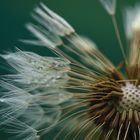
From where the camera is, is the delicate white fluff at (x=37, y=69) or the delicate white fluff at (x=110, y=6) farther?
the delicate white fluff at (x=110, y=6)

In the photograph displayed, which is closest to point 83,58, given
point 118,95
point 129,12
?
point 118,95

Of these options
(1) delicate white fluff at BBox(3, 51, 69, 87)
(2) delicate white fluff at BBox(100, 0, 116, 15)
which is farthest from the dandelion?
(2) delicate white fluff at BBox(100, 0, 116, 15)

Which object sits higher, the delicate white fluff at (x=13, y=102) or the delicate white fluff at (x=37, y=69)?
the delicate white fluff at (x=37, y=69)

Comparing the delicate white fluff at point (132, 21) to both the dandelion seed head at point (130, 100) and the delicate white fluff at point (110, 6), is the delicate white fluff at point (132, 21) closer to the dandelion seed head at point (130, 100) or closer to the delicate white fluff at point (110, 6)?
the delicate white fluff at point (110, 6)

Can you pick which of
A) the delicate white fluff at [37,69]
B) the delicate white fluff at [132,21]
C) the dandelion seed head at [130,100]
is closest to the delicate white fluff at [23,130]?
the delicate white fluff at [37,69]

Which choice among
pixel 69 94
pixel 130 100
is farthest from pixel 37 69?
pixel 130 100

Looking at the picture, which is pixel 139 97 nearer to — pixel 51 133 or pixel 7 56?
pixel 51 133

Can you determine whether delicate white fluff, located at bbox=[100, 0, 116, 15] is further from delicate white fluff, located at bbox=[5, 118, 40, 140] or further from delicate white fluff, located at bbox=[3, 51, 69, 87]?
delicate white fluff, located at bbox=[5, 118, 40, 140]

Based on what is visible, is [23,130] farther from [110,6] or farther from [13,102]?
[110,6]
